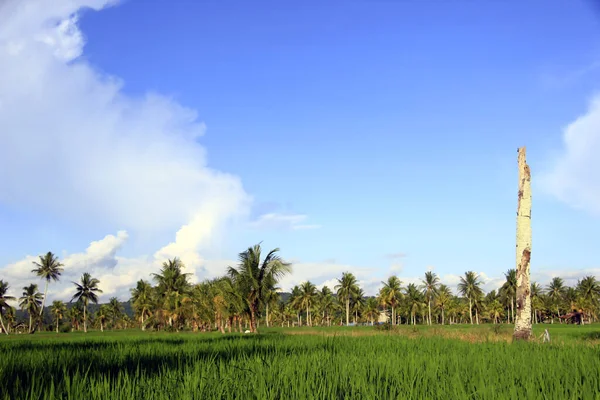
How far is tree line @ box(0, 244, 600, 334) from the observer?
2658cm

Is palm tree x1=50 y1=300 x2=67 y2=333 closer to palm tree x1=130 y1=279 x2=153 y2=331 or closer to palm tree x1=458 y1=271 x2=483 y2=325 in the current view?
palm tree x1=130 y1=279 x2=153 y2=331

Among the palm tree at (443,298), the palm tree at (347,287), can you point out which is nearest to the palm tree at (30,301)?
the palm tree at (347,287)

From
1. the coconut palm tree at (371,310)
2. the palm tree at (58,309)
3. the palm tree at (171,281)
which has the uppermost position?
the palm tree at (171,281)

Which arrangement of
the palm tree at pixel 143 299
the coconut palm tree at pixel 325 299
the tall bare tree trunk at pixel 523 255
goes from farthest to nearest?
the coconut palm tree at pixel 325 299 < the palm tree at pixel 143 299 < the tall bare tree trunk at pixel 523 255

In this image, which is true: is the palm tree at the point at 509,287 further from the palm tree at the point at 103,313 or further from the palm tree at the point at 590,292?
the palm tree at the point at 103,313

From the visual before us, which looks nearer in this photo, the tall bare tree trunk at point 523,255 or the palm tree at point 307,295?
the tall bare tree trunk at point 523,255

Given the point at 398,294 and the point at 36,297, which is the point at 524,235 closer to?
the point at 398,294

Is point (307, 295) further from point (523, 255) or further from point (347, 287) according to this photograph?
point (523, 255)

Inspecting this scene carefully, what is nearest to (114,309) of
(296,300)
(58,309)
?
(58,309)

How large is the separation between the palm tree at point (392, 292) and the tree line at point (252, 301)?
0.19 meters

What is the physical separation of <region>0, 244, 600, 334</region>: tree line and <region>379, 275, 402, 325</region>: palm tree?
7.7 inches

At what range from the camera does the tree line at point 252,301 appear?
2658cm

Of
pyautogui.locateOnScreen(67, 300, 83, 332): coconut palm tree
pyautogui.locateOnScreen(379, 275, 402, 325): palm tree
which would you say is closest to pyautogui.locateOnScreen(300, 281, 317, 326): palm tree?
pyautogui.locateOnScreen(379, 275, 402, 325): palm tree

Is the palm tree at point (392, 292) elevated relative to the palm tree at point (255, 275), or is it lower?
lower
